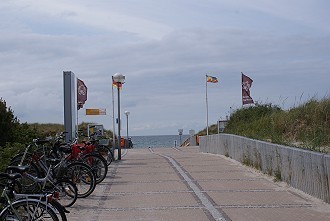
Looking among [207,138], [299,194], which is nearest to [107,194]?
[299,194]

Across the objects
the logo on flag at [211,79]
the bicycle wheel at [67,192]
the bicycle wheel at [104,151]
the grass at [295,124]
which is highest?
the logo on flag at [211,79]

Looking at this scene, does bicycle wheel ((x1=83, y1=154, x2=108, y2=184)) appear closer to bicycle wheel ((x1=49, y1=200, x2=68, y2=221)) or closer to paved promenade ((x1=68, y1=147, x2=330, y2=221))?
paved promenade ((x1=68, y1=147, x2=330, y2=221))

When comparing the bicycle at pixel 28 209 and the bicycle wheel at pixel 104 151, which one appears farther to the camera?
the bicycle wheel at pixel 104 151

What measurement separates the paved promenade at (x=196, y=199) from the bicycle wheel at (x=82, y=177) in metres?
0.18

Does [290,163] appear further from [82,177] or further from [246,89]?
[246,89]

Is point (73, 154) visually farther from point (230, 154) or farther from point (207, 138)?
point (207, 138)

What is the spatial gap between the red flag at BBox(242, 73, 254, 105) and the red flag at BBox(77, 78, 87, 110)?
10.5 meters

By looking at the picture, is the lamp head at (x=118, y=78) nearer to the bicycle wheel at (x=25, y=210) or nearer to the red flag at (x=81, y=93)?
the red flag at (x=81, y=93)

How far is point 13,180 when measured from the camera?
23.8ft

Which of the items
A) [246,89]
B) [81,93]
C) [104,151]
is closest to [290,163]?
[104,151]

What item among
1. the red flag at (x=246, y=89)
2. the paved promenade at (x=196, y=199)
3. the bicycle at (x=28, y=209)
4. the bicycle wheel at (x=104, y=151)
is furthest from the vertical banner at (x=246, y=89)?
the bicycle at (x=28, y=209)

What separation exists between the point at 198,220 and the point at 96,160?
4.93m

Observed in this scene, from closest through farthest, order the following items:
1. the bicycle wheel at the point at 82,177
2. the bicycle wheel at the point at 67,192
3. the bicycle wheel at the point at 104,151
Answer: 1. the bicycle wheel at the point at 67,192
2. the bicycle wheel at the point at 82,177
3. the bicycle wheel at the point at 104,151

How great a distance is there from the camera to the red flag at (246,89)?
1212 inches
